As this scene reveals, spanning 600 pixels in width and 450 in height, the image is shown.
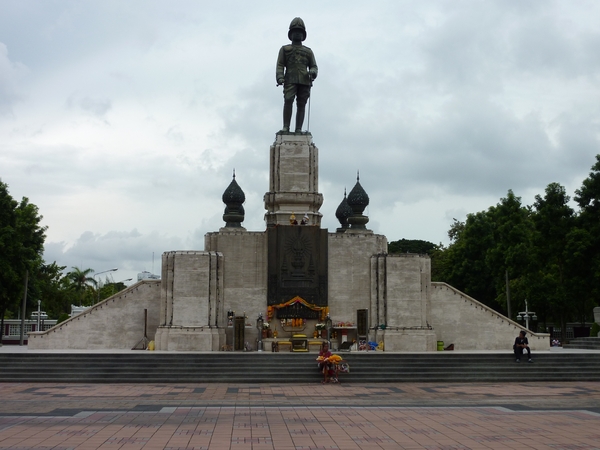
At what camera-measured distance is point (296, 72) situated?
2919 cm

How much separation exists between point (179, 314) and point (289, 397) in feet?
31.8

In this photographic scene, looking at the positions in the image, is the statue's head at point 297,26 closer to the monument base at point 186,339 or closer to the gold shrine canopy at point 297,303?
the gold shrine canopy at point 297,303

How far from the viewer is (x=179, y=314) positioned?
25.5 m

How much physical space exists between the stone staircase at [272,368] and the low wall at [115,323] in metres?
4.98

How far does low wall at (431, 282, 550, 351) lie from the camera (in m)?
27.9

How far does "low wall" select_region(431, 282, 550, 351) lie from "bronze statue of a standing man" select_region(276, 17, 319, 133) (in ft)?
30.3

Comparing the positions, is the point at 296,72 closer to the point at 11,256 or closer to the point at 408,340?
the point at 408,340

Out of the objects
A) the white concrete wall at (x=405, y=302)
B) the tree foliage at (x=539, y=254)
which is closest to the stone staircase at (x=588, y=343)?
the tree foliage at (x=539, y=254)

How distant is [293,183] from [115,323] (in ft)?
29.3

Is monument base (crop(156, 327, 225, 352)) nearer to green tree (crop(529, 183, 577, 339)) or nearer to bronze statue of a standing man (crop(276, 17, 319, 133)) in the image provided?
bronze statue of a standing man (crop(276, 17, 319, 133))

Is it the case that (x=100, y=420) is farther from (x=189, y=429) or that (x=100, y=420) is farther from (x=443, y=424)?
(x=443, y=424)

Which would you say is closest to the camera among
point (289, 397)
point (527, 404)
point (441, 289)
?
point (527, 404)

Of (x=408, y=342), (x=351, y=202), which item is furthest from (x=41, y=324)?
(x=408, y=342)

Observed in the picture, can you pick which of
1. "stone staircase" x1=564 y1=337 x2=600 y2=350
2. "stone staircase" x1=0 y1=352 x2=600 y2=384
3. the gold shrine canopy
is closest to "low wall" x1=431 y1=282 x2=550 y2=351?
"stone staircase" x1=564 y1=337 x2=600 y2=350
